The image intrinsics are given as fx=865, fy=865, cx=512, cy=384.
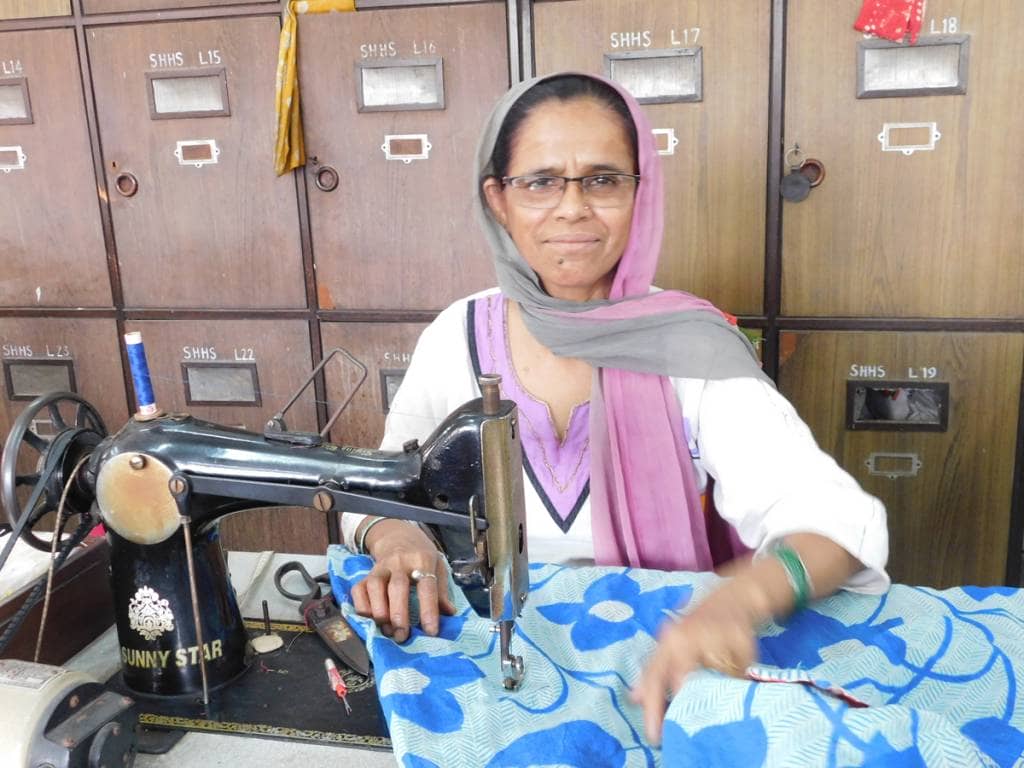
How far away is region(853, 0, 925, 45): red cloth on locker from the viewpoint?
6.04 ft

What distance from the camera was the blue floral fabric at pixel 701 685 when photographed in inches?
22.6

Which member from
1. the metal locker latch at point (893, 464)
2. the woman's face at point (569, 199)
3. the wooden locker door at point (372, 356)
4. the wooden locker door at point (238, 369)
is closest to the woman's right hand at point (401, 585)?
the woman's face at point (569, 199)

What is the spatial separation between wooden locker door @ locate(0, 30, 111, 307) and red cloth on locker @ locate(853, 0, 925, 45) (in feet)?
6.24

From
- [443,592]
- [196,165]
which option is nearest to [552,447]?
[443,592]

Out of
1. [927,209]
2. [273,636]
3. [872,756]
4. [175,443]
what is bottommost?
[273,636]

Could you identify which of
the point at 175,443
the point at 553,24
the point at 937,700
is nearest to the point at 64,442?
the point at 175,443

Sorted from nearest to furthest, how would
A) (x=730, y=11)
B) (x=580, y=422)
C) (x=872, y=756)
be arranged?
(x=872, y=756) → (x=580, y=422) → (x=730, y=11)

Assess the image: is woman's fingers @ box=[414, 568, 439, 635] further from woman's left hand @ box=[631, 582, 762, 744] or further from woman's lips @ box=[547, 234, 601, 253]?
woman's lips @ box=[547, 234, 601, 253]

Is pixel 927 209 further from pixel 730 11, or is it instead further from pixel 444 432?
pixel 444 432

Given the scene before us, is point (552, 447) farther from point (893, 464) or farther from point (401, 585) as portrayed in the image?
point (893, 464)

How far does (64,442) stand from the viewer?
3.03ft

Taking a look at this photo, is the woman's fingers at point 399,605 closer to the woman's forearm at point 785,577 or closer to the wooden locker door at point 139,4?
the woman's forearm at point 785,577

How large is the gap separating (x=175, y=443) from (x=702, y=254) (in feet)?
4.85

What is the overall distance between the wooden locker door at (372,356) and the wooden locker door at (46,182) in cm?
67
